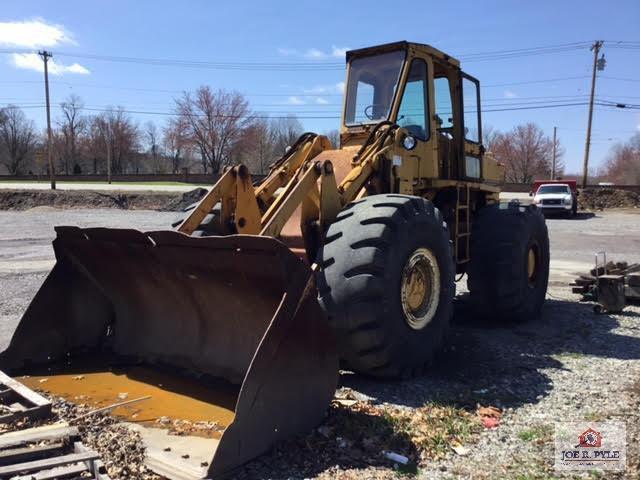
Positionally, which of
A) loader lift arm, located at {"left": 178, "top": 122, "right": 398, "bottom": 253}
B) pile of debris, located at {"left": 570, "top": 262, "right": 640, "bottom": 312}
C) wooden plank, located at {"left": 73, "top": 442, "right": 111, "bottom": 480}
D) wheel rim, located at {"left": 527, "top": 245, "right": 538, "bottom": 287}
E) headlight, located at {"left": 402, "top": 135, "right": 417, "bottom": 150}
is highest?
headlight, located at {"left": 402, "top": 135, "right": 417, "bottom": 150}

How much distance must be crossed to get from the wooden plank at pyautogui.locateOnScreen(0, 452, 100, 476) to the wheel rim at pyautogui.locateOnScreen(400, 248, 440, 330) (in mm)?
2494

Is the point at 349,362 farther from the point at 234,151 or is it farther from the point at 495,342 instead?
the point at 234,151

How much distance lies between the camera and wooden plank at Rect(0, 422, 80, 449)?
3.45 meters

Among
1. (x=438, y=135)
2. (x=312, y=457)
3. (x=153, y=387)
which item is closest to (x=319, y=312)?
(x=312, y=457)

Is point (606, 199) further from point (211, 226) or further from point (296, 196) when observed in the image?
point (296, 196)

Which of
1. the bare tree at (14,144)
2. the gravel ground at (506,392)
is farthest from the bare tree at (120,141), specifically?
the gravel ground at (506,392)

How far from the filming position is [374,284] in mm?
4219

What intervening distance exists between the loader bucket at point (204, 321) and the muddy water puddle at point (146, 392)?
0.14m

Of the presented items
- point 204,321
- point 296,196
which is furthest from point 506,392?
point 204,321

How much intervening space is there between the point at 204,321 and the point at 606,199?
36908 mm

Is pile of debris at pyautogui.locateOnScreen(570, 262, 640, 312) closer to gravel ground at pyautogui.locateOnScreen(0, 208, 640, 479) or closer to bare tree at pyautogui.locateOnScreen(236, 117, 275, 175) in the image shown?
gravel ground at pyautogui.locateOnScreen(0, 208, 640, 479)

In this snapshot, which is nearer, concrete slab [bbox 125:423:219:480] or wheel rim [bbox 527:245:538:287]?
concrete slab [bbox 125:423:219:480]

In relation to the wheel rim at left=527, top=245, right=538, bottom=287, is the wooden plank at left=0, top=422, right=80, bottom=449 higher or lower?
lower

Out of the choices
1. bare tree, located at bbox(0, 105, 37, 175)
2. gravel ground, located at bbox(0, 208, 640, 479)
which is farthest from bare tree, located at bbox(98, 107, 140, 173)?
gravel ground, located at bbox(0, 208, 640, 479)
